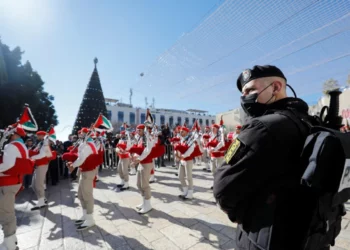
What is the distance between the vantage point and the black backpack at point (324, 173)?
961 millimetres

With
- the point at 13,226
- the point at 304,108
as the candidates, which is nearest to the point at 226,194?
the point at 304,108

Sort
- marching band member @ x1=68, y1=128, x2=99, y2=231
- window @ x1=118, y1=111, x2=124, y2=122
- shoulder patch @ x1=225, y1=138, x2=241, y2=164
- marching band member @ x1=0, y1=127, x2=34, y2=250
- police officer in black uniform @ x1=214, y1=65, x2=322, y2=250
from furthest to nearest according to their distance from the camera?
1. window @ x1=118, y1=111, x2=124, y2=122
2. marching band member @ x1=68, y1=128, x2=99, y2=231
3. marching band member @ x1=0, y1=127, x2=34, y2=250
4. shoulder patch @ x1=225, y1=138, x2=241, y2=164
5. police officer in black uniform @ x1=214, y1=65, x2=322, y2=250

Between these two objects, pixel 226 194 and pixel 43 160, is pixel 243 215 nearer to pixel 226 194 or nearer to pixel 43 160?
pixel 226 194

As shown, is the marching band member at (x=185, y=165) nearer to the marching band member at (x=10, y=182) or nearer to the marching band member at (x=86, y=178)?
the marching band member at (x=86, y=178)

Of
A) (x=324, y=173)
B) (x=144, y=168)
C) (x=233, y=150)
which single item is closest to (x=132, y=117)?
(x=144, y=168)

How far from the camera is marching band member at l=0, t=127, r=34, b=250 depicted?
332cm

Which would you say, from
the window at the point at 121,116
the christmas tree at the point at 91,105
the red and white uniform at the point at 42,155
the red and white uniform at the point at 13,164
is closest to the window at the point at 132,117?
the window at the point at 121,116

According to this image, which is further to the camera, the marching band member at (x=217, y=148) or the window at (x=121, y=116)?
the window at (x=121, y=116)

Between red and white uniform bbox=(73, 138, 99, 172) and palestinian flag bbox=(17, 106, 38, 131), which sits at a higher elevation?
palestinian flag bbox=(17, 106, 38, 131)

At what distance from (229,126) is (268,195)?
34849 millimetres

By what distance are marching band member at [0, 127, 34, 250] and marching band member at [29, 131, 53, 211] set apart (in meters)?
2.30

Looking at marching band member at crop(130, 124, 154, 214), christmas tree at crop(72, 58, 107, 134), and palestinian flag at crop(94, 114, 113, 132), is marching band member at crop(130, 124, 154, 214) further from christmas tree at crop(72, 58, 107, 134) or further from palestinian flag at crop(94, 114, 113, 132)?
christmas tree at crop(72, 58, 107, 134)

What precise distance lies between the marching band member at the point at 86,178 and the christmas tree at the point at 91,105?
11.4m

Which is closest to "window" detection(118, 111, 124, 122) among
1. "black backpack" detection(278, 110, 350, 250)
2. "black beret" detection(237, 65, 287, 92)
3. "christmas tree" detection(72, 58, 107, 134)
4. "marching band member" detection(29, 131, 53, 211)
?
"christmas tree" detection(72, 58, 107, 134)
